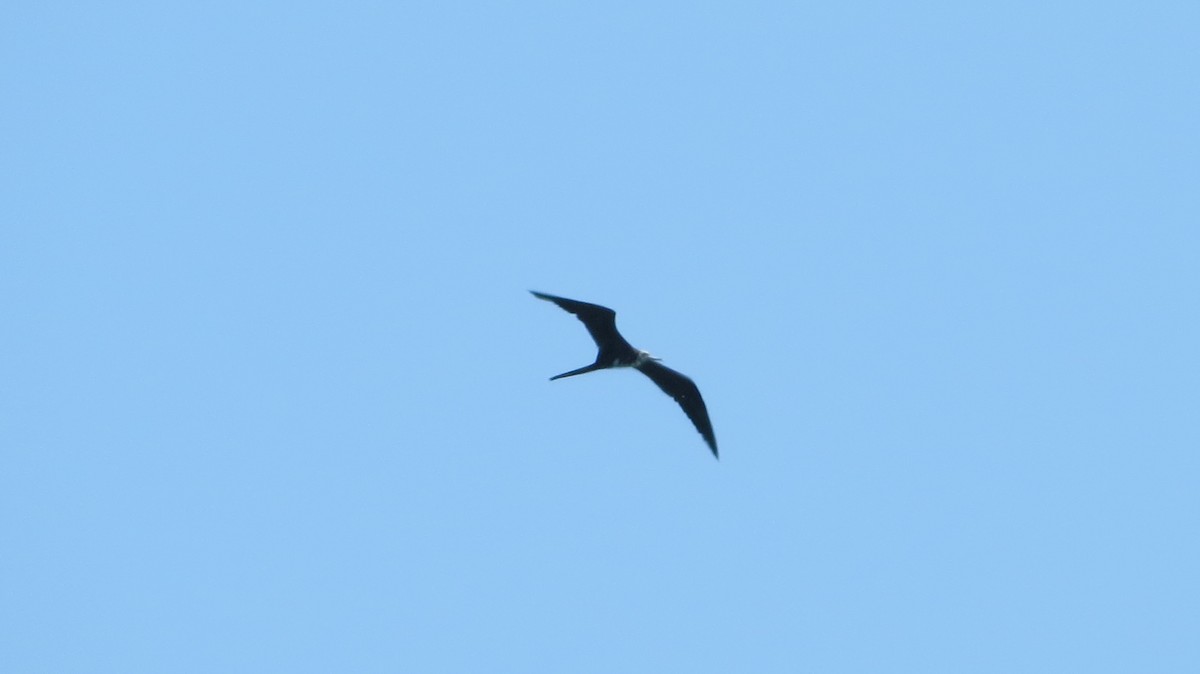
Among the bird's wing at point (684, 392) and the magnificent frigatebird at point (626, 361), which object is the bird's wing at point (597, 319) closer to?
the magnificent frigatebird at point (626, 361)

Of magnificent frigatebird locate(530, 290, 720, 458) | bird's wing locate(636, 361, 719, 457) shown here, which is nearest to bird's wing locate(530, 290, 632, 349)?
magnificent frigatebird locate(530, 290, 720, 458)

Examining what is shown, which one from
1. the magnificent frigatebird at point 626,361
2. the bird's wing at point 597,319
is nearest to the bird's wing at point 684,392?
the magnificent frigatebird at point 626,361

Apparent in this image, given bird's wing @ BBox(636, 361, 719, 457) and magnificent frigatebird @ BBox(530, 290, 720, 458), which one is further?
bird's wing @ BBox(636, 361, 719, 457)

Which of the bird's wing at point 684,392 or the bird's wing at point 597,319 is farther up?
the bird's wing at point 597,319

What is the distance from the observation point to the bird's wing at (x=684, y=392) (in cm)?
2091

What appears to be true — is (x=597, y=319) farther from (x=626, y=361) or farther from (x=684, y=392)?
(x=684, y=392)

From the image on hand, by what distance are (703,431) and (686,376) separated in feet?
2.81

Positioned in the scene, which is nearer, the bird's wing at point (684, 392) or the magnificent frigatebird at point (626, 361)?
the magnificent frigatebird at point (626, 361)

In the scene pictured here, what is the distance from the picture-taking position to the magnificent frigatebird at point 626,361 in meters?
19.8

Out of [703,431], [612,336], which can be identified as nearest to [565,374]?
[612,336]

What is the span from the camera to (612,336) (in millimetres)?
20172

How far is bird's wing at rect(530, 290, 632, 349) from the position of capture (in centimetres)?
1956

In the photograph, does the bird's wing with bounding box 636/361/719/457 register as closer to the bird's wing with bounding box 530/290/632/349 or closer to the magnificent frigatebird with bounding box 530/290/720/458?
the magnificent frigatebird with bounding box 530/290/720/458

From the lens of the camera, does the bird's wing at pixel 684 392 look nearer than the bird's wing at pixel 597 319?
No
